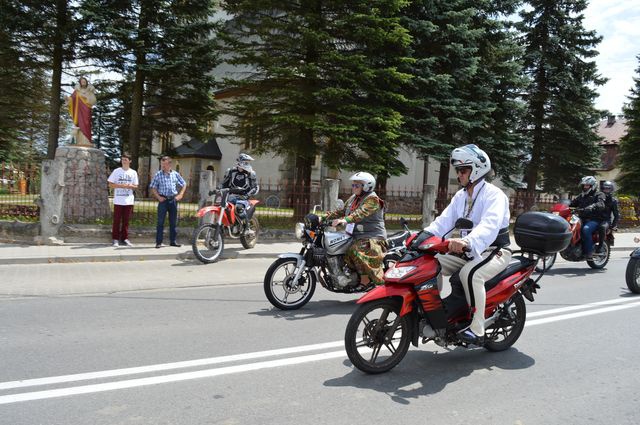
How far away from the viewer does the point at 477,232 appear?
14.6 ft

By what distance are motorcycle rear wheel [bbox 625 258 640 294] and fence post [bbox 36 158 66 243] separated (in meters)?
11.3

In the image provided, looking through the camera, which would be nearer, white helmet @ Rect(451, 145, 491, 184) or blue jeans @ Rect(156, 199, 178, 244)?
white helmet @ Rect(451, 145, 491, 184)

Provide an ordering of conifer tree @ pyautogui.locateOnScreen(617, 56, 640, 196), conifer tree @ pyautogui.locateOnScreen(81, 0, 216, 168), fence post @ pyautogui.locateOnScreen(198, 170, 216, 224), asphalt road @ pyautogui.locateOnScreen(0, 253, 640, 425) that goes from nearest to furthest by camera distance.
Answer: asphalt road @ pyautogui.locateOnScreen(0, 253, 640, 425) → fence post @ pyautogui.locateOnScreen(198, 170, 216, 224) → conifer tree @ pyautogui.locateOnScreen(81, 0, 216, 168) → conifer tree @ pyautogui.locateOnScreen(617, 56, 640, 196)

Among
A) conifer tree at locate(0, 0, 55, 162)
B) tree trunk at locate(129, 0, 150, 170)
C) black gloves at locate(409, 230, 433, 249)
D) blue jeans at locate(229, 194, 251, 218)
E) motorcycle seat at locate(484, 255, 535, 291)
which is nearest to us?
black gloves at locate(409, 230, 433, 249)

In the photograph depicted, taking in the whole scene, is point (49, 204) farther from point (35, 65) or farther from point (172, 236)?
point (35, 65)

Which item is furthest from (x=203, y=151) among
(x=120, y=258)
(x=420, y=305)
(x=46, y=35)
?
(x=420, y=305)

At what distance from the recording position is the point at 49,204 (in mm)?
11070

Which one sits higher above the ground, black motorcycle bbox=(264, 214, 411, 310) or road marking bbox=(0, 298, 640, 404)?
black motorcycle bbox=(264, 214, 411, 310)

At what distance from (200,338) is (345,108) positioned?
11.3 m

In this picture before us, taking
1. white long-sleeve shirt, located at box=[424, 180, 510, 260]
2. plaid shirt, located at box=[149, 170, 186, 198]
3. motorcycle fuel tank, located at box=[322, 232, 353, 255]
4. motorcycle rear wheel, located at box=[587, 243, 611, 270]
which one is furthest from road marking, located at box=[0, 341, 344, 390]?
motorcycle rear wheel, located at box=[587, 243, 611, 270]

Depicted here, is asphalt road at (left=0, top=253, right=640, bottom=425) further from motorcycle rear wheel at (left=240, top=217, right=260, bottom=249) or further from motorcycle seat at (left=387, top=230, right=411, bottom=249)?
motorcycle rear wheel at (left=240, top=217, right=260, bottom=249)

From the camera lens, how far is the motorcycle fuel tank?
21.8 feet

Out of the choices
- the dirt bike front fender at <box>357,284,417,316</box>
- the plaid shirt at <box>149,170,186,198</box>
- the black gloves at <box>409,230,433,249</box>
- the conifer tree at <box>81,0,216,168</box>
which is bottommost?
the dirt bike front fender at <box>357,284,417,316</box>

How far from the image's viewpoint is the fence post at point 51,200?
11.0 metres
